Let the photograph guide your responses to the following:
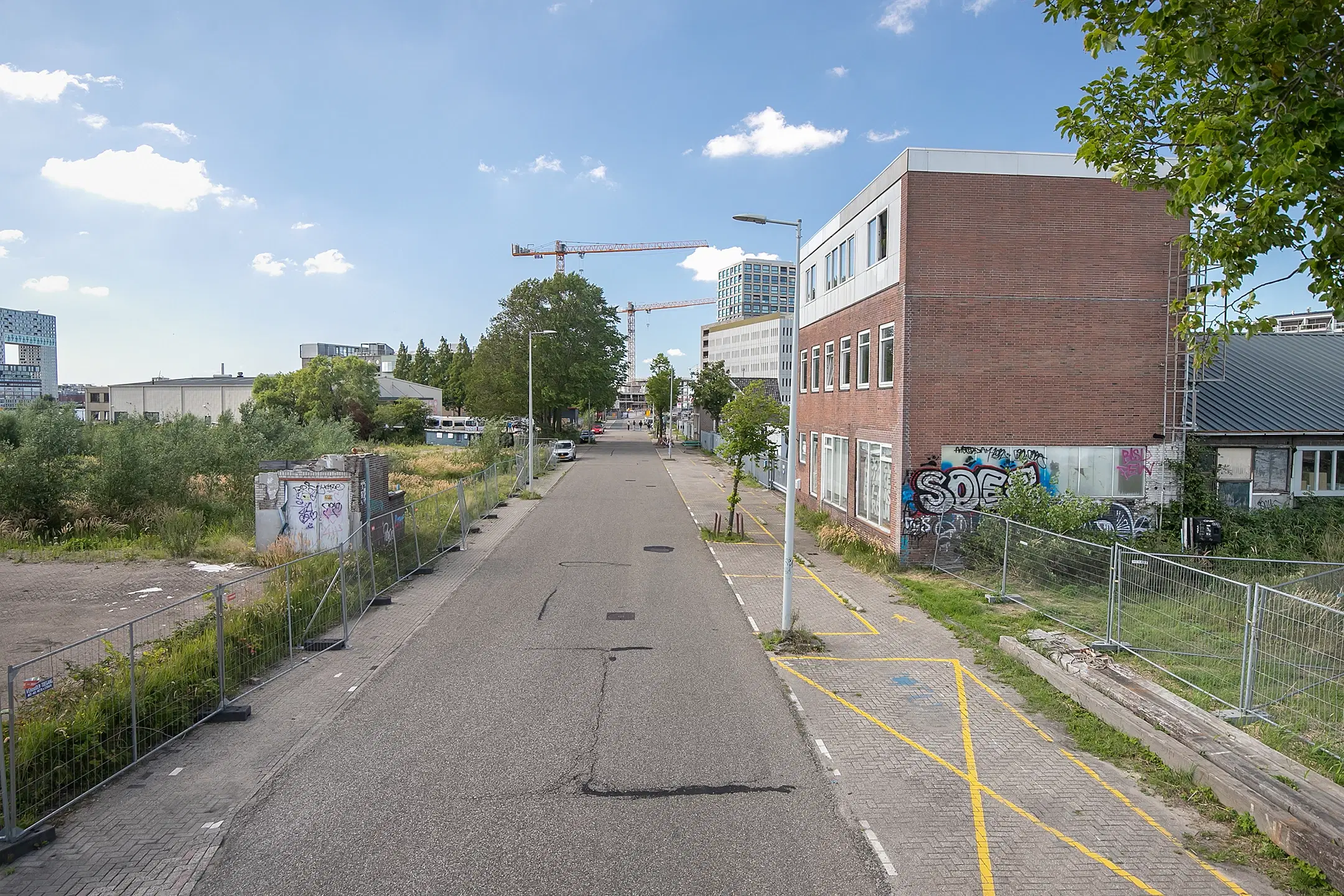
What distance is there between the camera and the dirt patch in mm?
12398

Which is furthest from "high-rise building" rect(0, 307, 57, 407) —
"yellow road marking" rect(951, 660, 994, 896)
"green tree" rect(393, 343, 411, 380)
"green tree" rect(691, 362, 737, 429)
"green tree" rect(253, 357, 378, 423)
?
"yellow road marking" rect(951, 660, 994, 896)

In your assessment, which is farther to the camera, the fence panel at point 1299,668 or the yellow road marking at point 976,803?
the fence panel at point 1299,668

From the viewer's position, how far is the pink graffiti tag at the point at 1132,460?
18438 millimetres

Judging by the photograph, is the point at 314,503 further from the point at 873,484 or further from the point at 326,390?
the point at 326,390

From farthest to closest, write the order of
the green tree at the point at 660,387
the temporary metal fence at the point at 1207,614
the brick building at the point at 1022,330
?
the green tree at the point at 660,387 → the brick building at the point at 1022,330 → the temporary metal fence at the point at 1207,614

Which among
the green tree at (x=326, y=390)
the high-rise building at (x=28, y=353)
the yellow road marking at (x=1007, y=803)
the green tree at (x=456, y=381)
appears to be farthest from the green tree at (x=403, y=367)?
the yellow road marking at (x=1007, y=803)

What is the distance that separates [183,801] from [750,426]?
17.7 meters

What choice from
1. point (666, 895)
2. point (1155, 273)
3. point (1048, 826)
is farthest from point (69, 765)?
point (1155, 273)

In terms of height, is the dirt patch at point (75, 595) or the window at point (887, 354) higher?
the window at point (887, 354)

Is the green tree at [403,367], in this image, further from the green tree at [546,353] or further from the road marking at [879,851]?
the road marking at [879,851]

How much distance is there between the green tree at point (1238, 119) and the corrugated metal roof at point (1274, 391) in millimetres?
11692

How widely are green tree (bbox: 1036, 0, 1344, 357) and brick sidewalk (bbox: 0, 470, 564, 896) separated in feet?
33.9

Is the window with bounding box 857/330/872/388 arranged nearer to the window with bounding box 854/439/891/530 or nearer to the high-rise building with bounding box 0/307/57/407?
the window with bounding box 854/439/891/530

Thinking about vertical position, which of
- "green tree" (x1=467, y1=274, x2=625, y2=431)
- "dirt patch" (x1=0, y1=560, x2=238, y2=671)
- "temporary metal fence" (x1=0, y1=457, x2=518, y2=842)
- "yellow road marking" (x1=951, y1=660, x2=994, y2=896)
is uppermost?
"green tree" (x1=467, y1=274, x2=625, y2=431)
